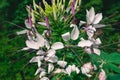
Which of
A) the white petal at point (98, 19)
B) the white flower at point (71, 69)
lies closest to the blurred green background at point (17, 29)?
the white petal at point (98, 19)

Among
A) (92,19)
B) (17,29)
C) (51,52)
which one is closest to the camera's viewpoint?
(51,52)

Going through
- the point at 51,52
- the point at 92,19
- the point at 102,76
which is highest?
the point at 92,19

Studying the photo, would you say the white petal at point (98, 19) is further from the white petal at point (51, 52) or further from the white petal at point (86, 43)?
the white petal at point (51, 52)

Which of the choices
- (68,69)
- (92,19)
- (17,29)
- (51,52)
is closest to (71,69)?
(68,69)

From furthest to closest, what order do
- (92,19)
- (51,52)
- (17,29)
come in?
(17,29) < (92,19) < (51,52)

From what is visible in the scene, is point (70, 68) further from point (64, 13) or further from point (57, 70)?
point (64, 13)

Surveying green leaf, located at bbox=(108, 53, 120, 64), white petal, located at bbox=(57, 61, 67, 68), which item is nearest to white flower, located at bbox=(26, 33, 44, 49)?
white petal, located at bbox=(57, 61, 67, 68)

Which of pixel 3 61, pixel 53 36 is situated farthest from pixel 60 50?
pixel 3 61

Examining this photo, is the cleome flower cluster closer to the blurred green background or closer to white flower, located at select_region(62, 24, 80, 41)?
white flower, located at select_region(62, 24, 80, 41)

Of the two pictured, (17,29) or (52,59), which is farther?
(17,29)

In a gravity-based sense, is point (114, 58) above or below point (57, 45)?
below

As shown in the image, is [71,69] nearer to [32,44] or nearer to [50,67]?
[50,67]
